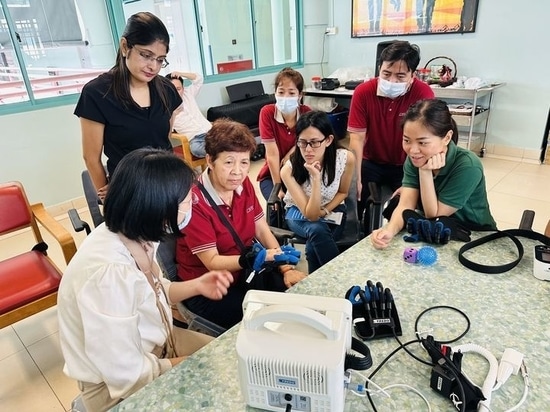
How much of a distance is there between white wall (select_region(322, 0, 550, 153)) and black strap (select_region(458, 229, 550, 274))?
3.35m

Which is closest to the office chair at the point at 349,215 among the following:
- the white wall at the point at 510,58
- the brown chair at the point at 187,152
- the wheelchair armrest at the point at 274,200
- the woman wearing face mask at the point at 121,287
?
the wheelchair armrest at the point at 274,200

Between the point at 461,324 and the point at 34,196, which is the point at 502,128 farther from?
the point at 34,196

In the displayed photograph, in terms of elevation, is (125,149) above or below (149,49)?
below

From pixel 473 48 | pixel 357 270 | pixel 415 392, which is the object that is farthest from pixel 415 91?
pixel 473 48

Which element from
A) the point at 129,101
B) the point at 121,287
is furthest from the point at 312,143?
the point at 121,287

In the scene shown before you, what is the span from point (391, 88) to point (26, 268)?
6.71ft

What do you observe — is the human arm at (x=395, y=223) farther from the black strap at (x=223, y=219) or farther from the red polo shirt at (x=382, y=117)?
the red polo shirt at (x=382, y=117)

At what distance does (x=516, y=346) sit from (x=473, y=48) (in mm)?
4133

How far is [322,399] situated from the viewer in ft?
2.21

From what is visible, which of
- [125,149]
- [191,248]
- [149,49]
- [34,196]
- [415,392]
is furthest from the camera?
[34,196]

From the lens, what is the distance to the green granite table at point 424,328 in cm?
78

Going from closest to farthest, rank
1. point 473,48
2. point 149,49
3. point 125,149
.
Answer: point 149,49 → point 125,149 → point 473,48

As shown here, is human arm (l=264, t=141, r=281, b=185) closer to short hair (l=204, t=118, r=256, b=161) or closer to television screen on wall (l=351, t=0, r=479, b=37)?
short hair (l=204, t=118, r=256, b=161)

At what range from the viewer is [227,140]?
1.50 metres
